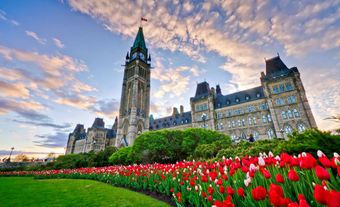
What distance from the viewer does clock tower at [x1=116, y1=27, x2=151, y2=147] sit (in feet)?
162

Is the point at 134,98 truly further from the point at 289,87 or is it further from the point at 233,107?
the point at 289,87

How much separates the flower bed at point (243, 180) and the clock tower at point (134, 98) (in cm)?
3430

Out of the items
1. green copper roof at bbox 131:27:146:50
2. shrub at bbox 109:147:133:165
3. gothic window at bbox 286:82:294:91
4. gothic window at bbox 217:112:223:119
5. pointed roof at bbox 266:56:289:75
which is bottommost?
shrub at bbox 109:147:133:165

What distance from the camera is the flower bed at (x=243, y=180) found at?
1726 millimetres

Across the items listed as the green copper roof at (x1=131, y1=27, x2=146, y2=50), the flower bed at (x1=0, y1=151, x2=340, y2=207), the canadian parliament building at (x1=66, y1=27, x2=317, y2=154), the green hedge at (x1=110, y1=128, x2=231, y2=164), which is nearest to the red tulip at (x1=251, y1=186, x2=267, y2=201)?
the flower bed at (x1=0, y1=151, x2=340, y2=207)

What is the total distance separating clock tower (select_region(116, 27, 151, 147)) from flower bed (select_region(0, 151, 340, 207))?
34301mm

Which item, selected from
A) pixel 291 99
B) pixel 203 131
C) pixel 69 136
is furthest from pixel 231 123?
pixel 69 136

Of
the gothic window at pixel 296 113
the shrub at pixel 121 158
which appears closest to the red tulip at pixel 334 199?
the shrub at pixel 121 158

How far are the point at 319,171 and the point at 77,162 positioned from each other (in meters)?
27.3

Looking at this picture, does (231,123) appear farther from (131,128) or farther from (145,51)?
(145,51)

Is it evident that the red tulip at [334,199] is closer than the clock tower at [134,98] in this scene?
Yes

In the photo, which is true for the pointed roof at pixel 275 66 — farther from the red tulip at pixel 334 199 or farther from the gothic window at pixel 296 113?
the red tulip at pixel 334 199

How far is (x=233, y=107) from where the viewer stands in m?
43.3

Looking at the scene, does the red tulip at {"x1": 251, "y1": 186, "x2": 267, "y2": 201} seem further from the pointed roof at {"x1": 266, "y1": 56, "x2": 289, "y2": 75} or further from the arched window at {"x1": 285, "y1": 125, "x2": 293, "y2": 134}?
the pointed roof at {"x1": 266, "y1": 56, "x2": 289, "y2": 75}
